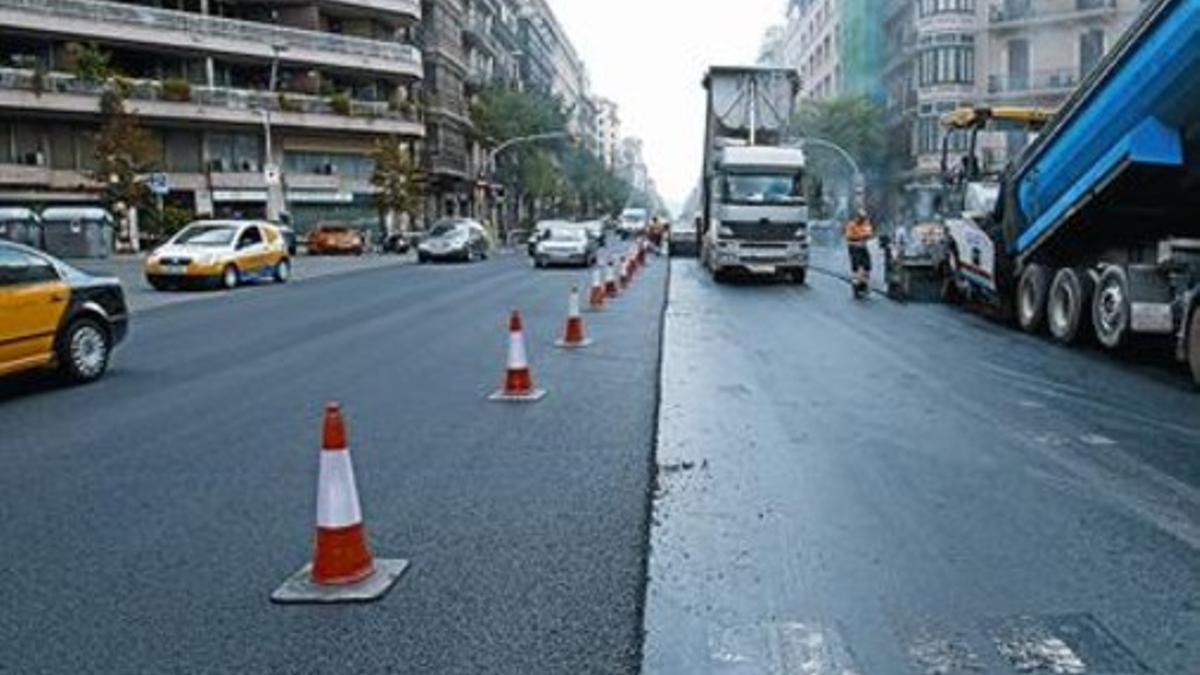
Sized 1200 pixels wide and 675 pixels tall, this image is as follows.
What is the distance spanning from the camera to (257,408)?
995cm

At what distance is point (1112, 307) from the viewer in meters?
13.1

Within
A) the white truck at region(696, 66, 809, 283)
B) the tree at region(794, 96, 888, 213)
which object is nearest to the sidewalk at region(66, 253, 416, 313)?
the white truck at region(696, 66, 809, 283)

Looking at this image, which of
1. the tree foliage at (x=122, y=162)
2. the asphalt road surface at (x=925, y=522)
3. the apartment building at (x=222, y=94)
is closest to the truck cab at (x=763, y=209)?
the asphalt road surface at (x=925, y=522)

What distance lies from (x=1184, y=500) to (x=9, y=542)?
624 centimetres

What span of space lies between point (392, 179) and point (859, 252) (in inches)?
1543

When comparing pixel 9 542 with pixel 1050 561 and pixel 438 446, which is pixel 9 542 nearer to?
pixel 438 446

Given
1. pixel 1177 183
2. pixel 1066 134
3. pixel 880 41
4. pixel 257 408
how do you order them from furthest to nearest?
pixel 880 41 < pixel 1066 134 < pixel 1177 183 < pixel 257 408

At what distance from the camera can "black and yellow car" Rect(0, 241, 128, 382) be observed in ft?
35.4

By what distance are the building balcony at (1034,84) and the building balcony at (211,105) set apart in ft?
101

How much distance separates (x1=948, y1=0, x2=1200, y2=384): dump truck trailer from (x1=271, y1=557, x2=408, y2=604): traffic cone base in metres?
8.46

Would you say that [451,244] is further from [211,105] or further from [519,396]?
[519,396]

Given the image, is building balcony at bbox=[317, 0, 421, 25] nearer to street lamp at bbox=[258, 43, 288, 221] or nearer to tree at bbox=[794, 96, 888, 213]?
street lamp at bbox=[258, 43, 288, 221]

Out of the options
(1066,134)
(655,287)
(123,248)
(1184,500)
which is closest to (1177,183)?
(1066,134)

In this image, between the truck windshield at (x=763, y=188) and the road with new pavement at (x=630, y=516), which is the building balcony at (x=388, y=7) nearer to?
the truck windshield at (x=763, y=188)
